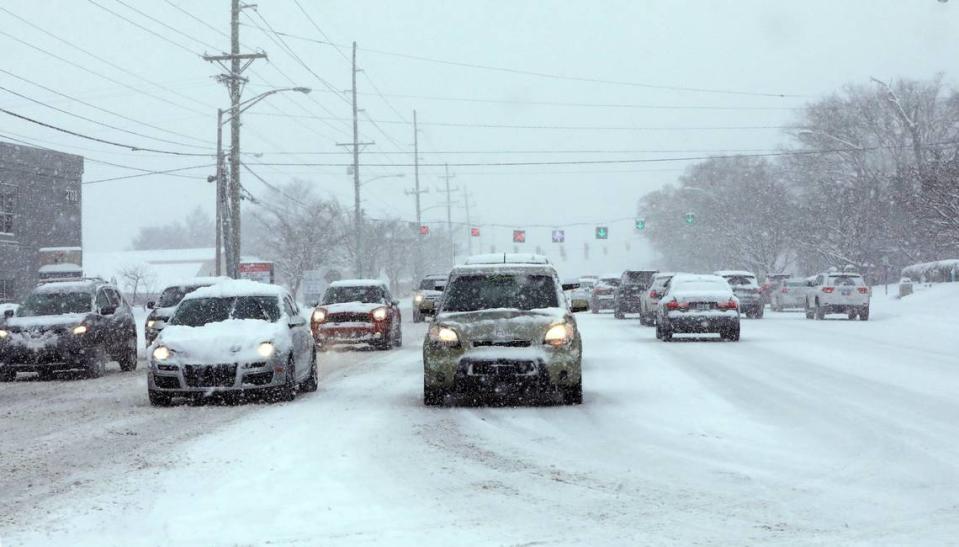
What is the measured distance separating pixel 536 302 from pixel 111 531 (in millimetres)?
8247

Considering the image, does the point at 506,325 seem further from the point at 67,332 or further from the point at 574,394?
the point at 67,332

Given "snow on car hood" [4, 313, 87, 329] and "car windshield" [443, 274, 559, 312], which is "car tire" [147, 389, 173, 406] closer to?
"car windshield" [443, 274, 559, 312]

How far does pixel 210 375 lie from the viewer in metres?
14.4

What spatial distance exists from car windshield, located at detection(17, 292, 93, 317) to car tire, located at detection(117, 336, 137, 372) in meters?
1.44

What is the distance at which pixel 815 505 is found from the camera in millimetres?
7609

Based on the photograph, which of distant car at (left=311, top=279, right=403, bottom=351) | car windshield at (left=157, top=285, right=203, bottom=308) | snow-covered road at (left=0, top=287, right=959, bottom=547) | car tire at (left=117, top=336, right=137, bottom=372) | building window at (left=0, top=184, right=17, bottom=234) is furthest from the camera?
building window at (left=0, top=184, right=17, bottom=234)

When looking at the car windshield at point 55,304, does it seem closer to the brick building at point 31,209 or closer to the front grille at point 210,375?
the front grille at point 210,375

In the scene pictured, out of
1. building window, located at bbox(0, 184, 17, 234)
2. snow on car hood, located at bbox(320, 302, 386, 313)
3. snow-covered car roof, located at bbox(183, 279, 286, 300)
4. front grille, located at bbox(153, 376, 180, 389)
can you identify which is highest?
building window, located at bbox(0, 184, 17, 234)

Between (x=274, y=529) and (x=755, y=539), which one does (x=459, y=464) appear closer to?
(x=274, y=529)

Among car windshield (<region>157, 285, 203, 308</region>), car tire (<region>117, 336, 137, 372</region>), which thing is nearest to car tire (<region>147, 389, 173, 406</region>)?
car tire (<region>117, 336, 137, 372</region>)

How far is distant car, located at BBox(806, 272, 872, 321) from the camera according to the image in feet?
131

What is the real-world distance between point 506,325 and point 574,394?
1.15 metres

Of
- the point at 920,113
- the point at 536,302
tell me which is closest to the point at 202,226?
the point at 920,113

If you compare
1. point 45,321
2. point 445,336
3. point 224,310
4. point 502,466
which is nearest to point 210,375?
point 224,310
